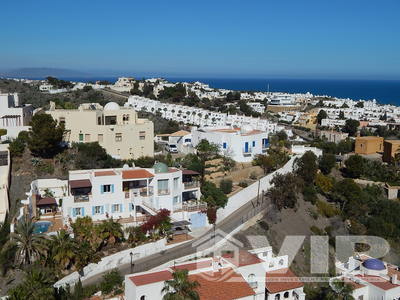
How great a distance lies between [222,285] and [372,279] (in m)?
9.68

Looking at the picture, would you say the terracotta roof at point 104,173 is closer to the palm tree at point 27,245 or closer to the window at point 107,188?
the window at point 107,188

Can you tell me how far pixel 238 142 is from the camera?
1775 inches

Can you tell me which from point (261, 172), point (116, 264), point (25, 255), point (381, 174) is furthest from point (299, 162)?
point (25, 255)

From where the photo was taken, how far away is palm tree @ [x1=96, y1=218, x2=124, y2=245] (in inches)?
1037

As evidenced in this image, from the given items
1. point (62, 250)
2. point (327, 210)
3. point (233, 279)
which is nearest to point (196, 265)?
point (233, 279)

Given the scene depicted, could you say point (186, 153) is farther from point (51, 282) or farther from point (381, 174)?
point (51, 282)

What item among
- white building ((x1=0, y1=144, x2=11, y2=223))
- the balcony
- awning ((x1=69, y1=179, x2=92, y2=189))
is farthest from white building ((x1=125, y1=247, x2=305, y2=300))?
white building ((x1=0, y1=144, x2=11, y2=223))

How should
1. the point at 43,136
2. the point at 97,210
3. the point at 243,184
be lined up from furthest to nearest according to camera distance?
the point at 243,184
the point at 43,136
the point at 97,210

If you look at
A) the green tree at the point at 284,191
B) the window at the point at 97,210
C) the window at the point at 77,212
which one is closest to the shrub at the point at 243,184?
the green tree at the point at 284,191

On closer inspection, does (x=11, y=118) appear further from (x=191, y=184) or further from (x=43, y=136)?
(x=191, y=184)

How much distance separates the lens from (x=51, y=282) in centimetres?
2147

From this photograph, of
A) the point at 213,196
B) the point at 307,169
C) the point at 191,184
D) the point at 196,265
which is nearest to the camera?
the point at 196,265

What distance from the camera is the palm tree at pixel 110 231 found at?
2634 cm

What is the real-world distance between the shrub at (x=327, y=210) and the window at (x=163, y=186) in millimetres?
15702
